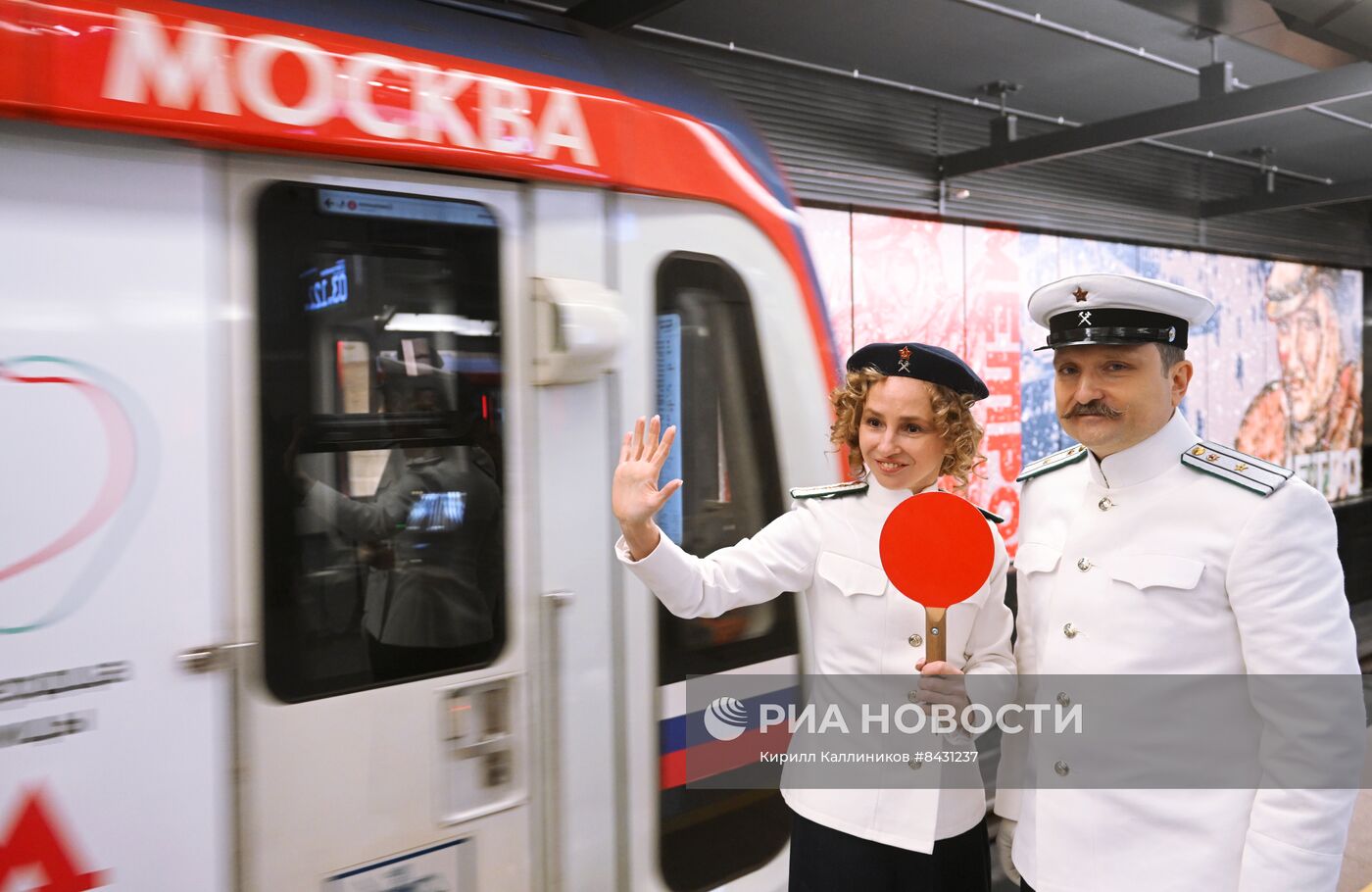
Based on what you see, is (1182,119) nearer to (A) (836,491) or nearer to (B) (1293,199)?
(B) (1293,199)

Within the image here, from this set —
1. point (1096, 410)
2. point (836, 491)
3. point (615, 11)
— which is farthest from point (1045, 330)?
point (1096, 410)

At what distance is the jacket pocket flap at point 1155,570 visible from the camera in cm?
187

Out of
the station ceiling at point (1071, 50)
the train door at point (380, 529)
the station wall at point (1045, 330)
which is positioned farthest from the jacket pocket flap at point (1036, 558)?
the station wall at point (1045, 330)

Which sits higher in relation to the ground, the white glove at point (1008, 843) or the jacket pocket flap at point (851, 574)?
the jacket pocket flap at point (851, 574)

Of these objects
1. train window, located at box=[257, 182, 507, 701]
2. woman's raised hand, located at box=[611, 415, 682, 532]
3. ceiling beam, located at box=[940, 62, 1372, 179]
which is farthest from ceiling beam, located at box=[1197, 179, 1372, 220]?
train window, located at box=[257, 182, 507, 701]

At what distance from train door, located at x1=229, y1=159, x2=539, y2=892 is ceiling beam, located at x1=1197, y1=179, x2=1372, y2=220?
815 centimetres

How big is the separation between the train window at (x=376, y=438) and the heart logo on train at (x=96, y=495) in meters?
0.25

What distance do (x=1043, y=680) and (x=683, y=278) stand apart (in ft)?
4.45

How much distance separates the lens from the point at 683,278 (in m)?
2.70

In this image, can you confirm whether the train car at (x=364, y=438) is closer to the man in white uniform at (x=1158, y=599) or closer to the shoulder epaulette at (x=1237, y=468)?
the man in white uniform at (x=1158, y=599)

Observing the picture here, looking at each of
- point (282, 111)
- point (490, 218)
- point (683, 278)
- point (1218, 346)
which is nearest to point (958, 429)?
point (683, 278)

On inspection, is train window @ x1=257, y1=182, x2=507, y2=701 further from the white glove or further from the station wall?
the station wall

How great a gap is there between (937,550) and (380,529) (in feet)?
3.92

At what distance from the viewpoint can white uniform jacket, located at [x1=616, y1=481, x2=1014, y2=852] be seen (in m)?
2.12
